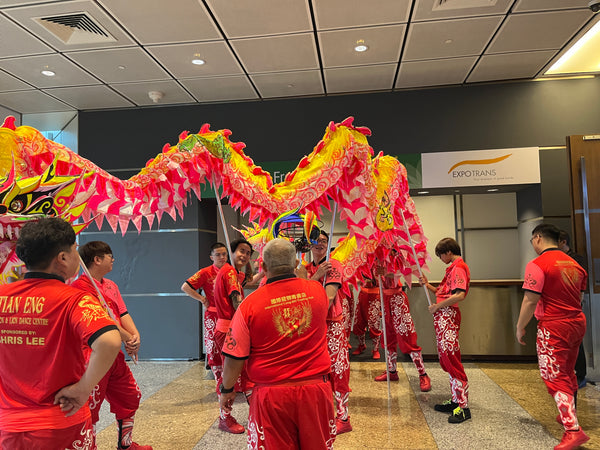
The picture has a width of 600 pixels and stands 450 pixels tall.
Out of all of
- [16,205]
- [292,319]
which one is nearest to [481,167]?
[292,319]

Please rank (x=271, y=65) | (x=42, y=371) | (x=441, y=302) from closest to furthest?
(x=42, y=371) < (x=441, y=302) < (x=271, y=65)

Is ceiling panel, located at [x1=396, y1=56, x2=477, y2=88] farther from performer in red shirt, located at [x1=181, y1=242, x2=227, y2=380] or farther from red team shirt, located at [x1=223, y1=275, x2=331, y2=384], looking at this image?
red team shirt, located at [x1=223, y1=275, x2=331, y2=384]

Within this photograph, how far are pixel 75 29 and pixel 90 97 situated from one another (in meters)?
1.76

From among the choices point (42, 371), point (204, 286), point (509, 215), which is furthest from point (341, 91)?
point (42, 371)

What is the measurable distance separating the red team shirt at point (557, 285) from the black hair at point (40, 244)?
2.97m

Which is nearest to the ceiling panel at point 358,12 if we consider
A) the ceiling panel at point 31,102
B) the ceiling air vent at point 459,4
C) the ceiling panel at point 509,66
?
the ceiling air vent at point 459,4

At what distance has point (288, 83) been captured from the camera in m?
5.73

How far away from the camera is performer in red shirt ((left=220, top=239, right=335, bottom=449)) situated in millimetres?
1862

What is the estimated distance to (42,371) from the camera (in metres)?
1.53

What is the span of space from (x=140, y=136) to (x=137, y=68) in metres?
1.37

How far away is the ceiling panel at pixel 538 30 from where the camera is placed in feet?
14.0

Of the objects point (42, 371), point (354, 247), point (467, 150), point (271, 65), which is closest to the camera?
point (42, 371)

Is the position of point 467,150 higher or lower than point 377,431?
higher

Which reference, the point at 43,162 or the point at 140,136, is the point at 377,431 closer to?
the point at 43,162
